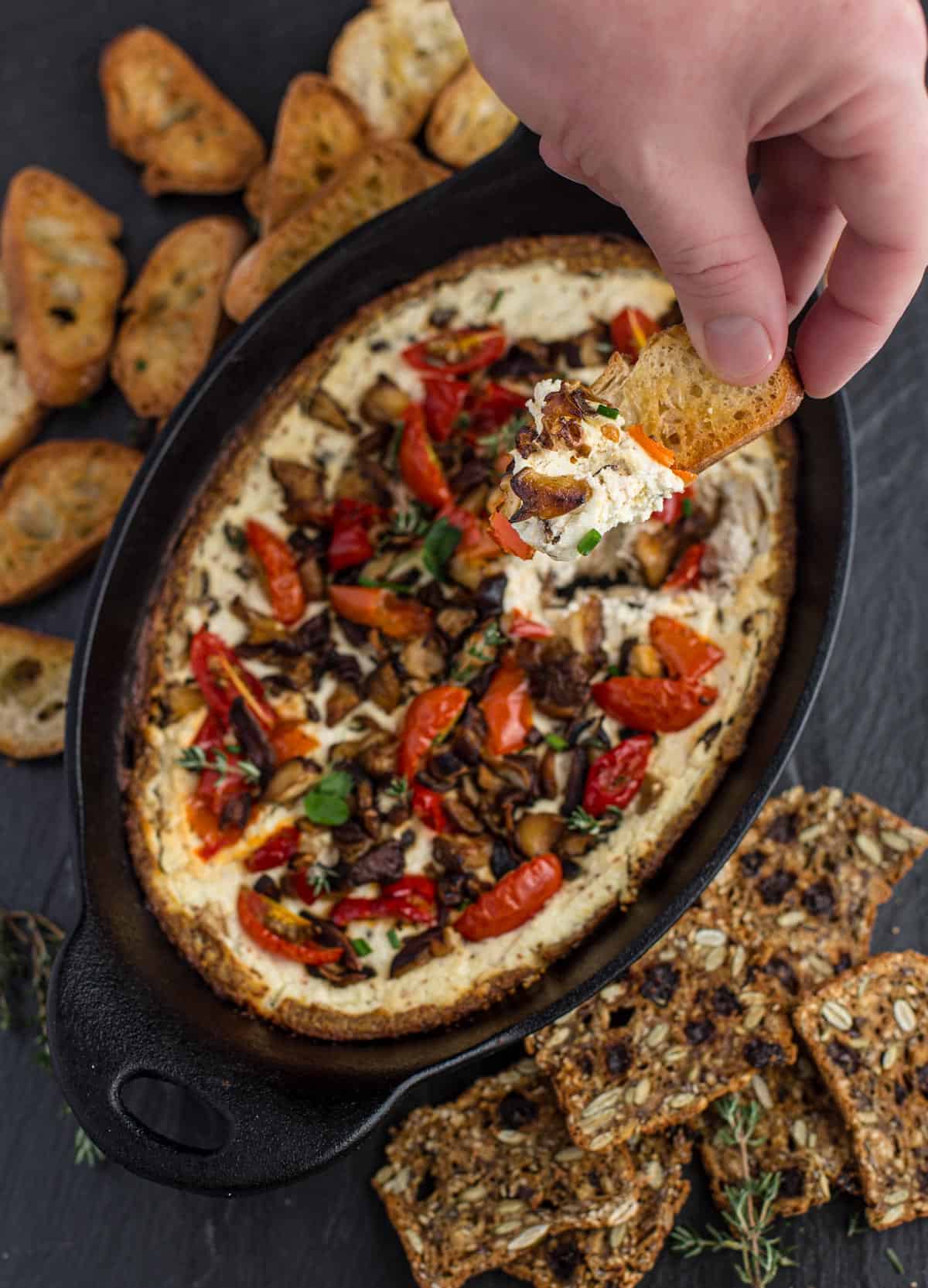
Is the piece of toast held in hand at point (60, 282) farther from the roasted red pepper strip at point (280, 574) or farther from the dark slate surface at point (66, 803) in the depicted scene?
the roasted red pepper strip at point (280, 574)

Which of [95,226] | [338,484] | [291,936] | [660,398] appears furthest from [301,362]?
[291,936]

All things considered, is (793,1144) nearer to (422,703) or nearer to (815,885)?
(815,885)

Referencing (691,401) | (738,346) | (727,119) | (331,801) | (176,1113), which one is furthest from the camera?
(176,1113)

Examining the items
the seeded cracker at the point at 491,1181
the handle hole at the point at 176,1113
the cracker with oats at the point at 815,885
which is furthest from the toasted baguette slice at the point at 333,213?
the seeded cracker at the point at 491,1181

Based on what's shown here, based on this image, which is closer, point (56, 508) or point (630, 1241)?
point (630, 1241)

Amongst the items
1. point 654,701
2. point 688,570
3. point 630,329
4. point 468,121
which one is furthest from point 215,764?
point 468,121

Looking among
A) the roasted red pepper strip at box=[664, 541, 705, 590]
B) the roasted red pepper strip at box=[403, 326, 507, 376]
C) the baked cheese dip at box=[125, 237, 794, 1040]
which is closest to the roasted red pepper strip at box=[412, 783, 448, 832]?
the baked cheese dip at box=[125, 237, 794, 1040]

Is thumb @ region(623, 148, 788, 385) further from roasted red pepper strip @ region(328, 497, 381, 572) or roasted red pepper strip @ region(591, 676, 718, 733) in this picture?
roasted red pepper strip @ region(328, 497, 381, 572)

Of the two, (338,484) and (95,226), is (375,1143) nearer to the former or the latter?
(338,484)
